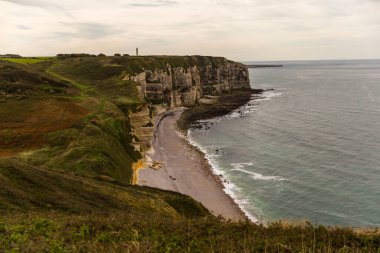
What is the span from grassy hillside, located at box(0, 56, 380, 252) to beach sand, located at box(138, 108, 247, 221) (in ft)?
16.2

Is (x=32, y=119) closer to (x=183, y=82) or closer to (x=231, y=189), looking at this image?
(x=231, y=189)

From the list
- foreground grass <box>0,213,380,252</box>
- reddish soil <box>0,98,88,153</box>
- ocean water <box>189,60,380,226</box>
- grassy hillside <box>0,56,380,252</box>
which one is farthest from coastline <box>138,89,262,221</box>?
foreground grass <box>0,213,380,252</box>

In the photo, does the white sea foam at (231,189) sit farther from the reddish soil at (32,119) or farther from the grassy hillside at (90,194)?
the reddish soil at (32,119)

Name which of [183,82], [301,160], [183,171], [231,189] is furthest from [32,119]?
[183,82]

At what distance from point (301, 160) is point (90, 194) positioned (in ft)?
177

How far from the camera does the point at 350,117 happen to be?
385ft

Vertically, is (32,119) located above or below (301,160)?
above

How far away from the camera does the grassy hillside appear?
595 inches

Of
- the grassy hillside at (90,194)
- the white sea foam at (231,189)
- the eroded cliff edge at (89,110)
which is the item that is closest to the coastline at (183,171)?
the white sea foam at (231,189)

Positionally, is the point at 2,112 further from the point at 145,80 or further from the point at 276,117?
the point at 276,117

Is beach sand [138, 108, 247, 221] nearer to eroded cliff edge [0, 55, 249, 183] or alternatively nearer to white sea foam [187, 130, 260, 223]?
white sea foam [187, 130, 260, 223]

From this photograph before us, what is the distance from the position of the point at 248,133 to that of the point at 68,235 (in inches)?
3680

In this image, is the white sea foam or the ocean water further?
the ocean water

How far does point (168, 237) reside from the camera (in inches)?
628
